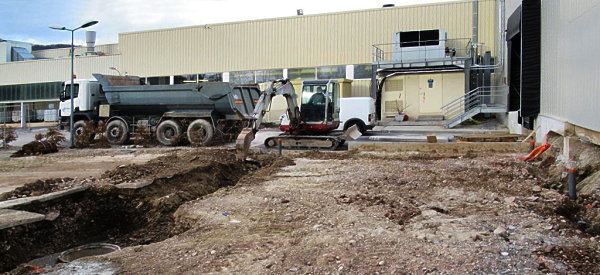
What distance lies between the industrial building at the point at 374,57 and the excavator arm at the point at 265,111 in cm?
749

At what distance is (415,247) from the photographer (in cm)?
567

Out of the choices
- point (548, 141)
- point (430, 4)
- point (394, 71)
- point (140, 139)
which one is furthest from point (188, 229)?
point (430, 4)

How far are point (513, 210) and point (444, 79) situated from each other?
23.7 meters

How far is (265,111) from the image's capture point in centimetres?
1617

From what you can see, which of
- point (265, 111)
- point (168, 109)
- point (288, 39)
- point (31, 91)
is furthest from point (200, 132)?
point (31, 91)

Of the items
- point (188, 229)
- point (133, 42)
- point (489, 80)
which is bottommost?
point (188, 229)

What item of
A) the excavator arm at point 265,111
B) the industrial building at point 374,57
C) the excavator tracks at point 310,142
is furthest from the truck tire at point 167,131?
the industrial building at point 374,57

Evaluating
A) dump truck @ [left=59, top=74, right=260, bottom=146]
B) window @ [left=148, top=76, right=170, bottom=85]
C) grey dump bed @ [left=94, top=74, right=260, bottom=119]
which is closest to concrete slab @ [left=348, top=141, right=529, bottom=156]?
dump truck @ [left=59, top=74, right=260, bottom=146]

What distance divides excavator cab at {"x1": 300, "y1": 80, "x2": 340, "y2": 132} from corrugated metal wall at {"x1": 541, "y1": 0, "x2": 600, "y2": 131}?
752 centimetres

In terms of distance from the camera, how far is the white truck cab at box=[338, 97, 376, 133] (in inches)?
900

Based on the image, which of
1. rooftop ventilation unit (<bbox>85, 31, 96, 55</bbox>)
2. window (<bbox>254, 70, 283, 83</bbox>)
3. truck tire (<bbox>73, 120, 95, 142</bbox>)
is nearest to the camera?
truck tire (<bbox>73, 120, 95, 142</bbox>)

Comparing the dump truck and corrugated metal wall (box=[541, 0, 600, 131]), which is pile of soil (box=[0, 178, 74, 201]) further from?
the dump truck

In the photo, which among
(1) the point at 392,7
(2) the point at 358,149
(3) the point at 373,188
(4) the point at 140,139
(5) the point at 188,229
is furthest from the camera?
(1) the point at 392,7

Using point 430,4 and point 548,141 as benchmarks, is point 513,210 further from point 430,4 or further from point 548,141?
point 430,4
